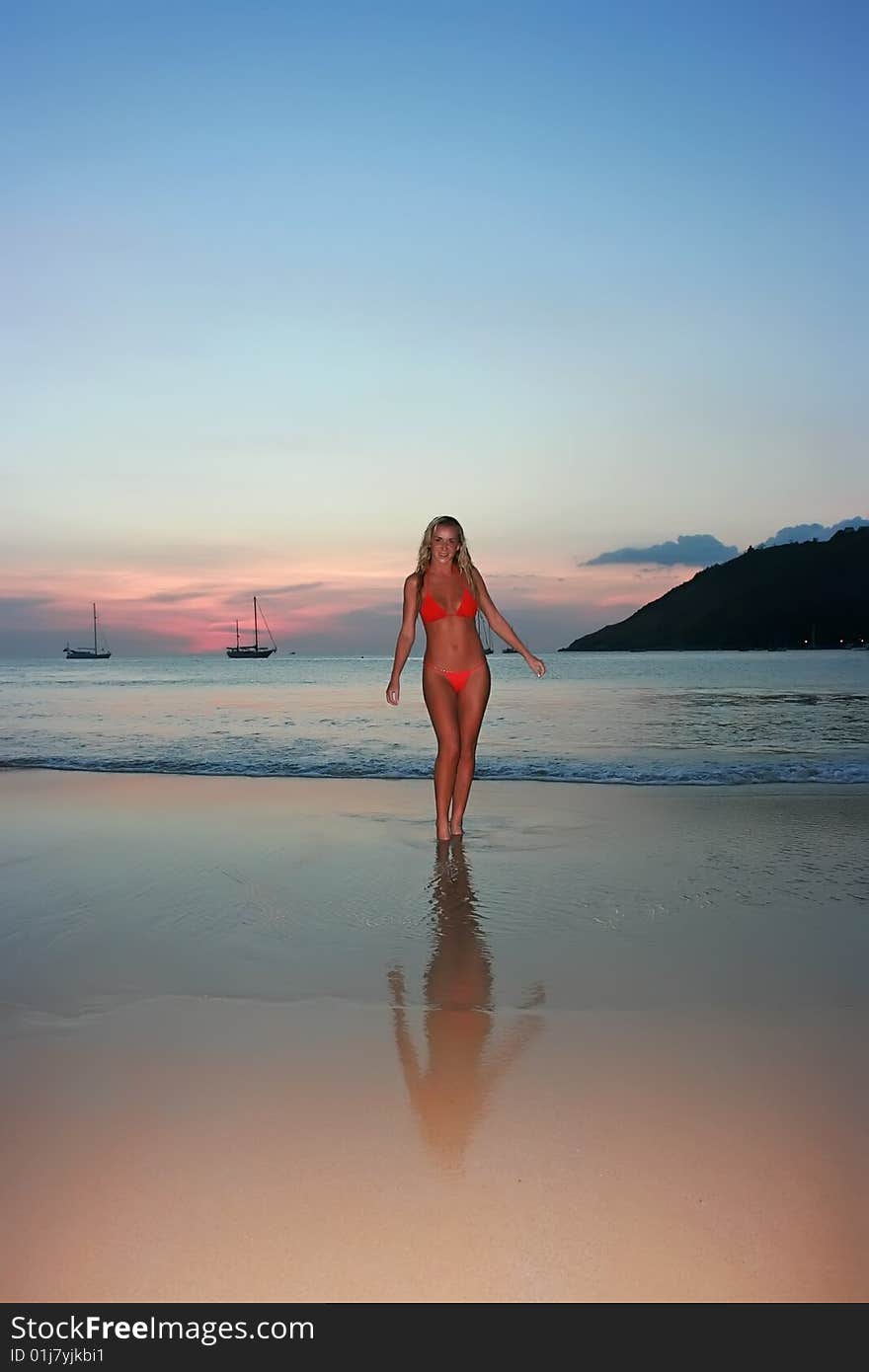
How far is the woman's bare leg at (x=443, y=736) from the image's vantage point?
705 centimetres

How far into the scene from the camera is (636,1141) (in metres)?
2.44

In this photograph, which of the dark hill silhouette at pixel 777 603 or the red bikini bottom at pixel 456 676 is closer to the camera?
the red bikini bottom at pixel 456 676

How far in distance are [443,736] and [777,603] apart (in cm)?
17103

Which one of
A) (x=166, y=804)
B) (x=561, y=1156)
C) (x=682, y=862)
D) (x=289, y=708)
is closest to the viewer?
(x=561, y=1156)

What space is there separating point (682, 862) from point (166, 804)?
4671 millimetres

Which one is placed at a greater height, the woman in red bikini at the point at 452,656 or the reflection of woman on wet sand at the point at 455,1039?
the woman in red bikini at the point at 452,656

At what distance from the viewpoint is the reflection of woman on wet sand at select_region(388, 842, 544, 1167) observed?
259cm

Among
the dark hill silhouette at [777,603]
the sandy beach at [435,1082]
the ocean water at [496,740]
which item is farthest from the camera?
the dark hill silhouette at [777,603]

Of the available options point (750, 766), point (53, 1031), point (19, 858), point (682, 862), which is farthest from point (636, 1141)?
point (750, 766)

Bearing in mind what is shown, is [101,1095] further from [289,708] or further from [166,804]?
[289,708]

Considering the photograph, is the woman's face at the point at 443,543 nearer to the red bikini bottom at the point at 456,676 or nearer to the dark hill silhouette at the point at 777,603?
the red bikini bottom at the point at 456,676

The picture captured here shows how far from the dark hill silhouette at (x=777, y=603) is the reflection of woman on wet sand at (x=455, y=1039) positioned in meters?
161

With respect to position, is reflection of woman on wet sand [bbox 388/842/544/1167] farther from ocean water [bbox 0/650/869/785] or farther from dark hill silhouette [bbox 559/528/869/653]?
dark hill silhouette [bbox 559/528/869/653]

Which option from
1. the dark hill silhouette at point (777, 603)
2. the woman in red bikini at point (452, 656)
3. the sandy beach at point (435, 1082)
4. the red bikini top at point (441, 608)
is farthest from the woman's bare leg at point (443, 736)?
the dark hill silhouette at point (777, 603)
